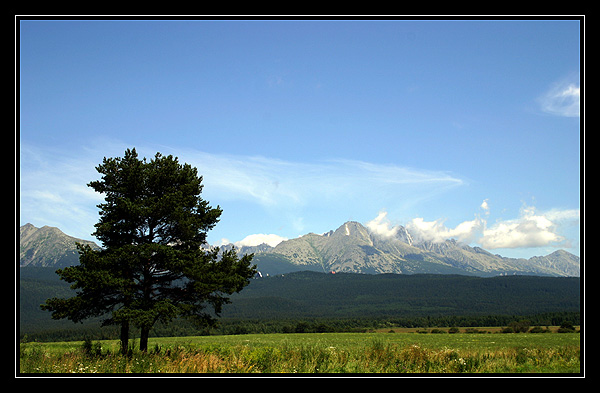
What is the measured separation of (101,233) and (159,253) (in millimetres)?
3736

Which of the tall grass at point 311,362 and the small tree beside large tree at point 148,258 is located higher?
the small tree beside large tree at point 148,258

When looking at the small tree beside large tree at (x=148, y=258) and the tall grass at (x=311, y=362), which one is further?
the small tree beside large tree at (x=148, y=258)

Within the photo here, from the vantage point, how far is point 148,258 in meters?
23.9

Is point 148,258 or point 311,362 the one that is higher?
point 148,258

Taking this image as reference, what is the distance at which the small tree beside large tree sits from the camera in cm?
2362

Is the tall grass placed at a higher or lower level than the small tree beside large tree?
lower

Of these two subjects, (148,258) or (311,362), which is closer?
(311,362)

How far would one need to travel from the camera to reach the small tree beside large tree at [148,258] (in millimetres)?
23625

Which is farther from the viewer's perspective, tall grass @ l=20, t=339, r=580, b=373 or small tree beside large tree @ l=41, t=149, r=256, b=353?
small tree beside large tree @ l=41, t=149, r=256, b=353
